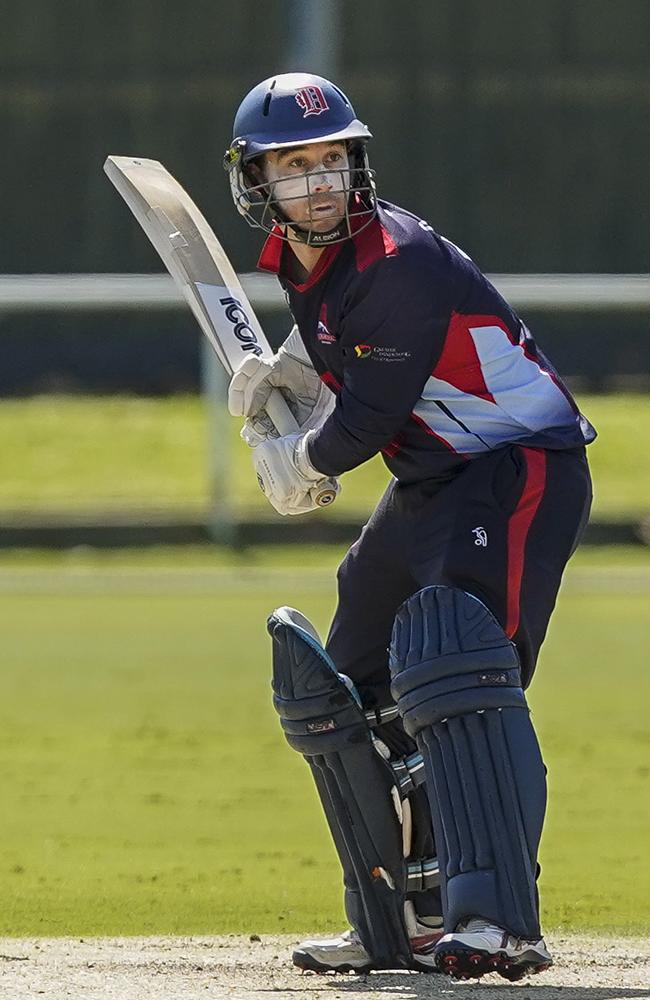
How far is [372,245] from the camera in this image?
3.77 m

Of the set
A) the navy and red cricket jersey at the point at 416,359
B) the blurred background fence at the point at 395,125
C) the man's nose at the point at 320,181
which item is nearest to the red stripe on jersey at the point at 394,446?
the navy and red cricket jersey at the point at 416,359

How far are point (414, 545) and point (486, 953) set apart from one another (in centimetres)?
84

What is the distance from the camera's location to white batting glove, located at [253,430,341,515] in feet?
12.9

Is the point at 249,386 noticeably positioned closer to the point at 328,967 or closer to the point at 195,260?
the point at 195,260

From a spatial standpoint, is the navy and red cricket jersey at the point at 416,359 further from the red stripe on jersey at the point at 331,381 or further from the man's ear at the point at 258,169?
the man's ear at the point at 258,169

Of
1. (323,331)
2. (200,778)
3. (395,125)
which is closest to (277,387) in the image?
(323,331)

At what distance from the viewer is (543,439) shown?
3.87m

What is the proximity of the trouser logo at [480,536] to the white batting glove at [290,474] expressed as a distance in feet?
1.21

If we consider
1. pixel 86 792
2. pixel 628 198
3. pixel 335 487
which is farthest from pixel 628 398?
pixel 335 487

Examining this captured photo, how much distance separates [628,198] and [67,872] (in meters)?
13.4

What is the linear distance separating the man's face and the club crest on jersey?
0.07m

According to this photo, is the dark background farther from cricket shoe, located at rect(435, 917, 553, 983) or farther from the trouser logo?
cricket shoe, located at rect(435, 917, 553, 983)

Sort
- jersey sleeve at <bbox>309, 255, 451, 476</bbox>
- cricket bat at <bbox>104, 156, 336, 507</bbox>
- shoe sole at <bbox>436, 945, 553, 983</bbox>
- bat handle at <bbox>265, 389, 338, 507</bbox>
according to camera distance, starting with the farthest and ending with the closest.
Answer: cricket bat at <bbox>104, 156, 336, 507</bbox> → bat handle at <bbox>265, 389, 338, 507</bbox> → jersey sleeve at <bbox>309, 255, 451, 476</bbox> → shoe sole at <bbox>436, 945, 553, 983</bbox>

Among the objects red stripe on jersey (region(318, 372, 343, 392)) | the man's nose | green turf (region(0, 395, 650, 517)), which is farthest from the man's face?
green turf (region(0, 395, 650, 517))
